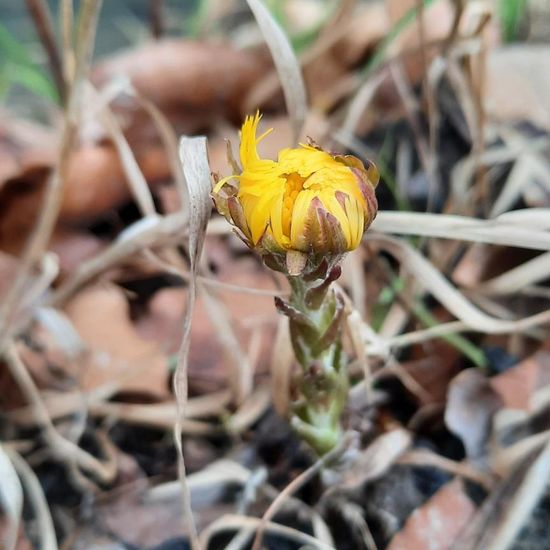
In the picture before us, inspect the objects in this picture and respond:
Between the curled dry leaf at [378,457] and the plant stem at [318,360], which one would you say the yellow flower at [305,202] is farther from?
the curled dry leaf at [378,457]

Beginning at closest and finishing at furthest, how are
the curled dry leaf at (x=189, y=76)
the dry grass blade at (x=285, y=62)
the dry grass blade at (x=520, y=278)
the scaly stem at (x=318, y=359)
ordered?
the scaly stem at (x=318, y=359) < the dry grass blade at (x=285, y=62) < the dry grass blade at (x=520, y=278) < the curled dry leaf at (x=189, y=76)

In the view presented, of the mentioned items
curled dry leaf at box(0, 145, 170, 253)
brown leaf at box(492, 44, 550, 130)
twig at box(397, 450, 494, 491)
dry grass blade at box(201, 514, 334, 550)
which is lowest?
dry grass blade at box(201, 514, 334, 550)

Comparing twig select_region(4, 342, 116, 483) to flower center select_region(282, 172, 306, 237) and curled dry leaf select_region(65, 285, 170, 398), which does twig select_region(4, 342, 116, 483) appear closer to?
curled dry leaf select_region(65, 285, 170, 398)

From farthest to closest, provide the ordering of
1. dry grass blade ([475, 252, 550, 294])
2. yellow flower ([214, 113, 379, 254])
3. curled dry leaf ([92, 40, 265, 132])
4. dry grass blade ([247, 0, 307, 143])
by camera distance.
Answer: curled dry leaf ([92, 40, 265, 132]), dry grass blade ([475, 252, 550, 294]), dry grass blade ([247, 0, 307, 143]), yellow flower ([214, 113, 379, 254])

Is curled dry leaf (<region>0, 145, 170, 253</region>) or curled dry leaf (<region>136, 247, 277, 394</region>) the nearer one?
curled dry leaf (<region>136, 247, 277, 394</region>)

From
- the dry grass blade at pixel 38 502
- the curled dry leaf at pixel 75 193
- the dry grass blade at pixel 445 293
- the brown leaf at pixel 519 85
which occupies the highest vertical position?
the brown leaf at pixel 519 85

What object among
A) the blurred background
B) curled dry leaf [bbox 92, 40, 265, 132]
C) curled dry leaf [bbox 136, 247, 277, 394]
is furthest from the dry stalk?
curled dry leaf [bbox 92, 40, 265, 132]

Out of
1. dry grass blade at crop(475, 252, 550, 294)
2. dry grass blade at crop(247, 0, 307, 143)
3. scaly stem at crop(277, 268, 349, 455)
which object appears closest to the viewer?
scaly stem at crop(277, 268, 349, 455)

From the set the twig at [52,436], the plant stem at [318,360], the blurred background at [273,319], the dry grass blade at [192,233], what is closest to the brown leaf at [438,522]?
the blurred background at [273,319]

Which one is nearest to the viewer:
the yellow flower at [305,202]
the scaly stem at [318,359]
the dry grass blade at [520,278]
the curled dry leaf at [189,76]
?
the yellow flower at [305,202]
